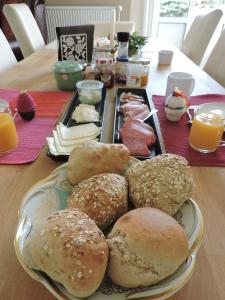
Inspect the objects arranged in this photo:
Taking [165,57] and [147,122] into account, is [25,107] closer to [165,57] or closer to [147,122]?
[147,122]

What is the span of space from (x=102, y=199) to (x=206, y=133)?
476 millimetres

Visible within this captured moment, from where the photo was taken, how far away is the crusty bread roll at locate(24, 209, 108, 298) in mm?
362

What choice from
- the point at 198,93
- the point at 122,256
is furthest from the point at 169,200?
the point at 198,93

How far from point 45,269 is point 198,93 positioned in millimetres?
1164

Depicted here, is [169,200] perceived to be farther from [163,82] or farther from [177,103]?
[163,82]

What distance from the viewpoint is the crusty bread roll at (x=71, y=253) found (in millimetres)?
362

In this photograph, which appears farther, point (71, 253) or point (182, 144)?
point (182, 144)

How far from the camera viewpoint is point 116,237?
0.41m

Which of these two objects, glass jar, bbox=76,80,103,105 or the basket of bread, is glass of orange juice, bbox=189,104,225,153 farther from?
glass jar, bbox=76,80,103,105

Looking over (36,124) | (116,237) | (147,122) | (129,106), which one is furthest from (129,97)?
(116,237)

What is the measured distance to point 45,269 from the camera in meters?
0.38

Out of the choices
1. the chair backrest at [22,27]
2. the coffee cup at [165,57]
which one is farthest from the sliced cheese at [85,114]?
the chair backrest at [22,27]

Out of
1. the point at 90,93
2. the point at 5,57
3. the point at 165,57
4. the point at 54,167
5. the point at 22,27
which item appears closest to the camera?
the point at 54,167

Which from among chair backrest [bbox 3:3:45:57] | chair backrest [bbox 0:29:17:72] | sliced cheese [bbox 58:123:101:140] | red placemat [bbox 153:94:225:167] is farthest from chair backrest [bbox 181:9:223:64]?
sliced cheese [bbox 58:123:101:140]
